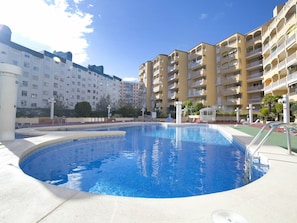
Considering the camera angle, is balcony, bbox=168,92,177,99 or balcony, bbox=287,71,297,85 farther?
balcony, bbox=168,92,177,99

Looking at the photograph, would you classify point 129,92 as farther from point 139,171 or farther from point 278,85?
point 139,171

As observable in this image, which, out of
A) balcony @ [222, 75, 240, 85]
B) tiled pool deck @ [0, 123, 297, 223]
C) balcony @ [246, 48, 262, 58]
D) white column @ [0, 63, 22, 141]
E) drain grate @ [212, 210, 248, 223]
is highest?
balcony @ [246, 48, 262, 58]

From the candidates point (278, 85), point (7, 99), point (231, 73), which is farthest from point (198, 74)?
point (7, 99)

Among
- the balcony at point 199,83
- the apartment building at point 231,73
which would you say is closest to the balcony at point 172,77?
the balcony at point 199,83

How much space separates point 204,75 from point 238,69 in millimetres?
7321

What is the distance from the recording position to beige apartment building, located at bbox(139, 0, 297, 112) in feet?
75.7

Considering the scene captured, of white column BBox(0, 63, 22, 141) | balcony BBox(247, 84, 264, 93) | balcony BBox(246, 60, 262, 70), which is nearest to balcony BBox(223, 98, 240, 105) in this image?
balcony BBox(247, 84, 264, 93)

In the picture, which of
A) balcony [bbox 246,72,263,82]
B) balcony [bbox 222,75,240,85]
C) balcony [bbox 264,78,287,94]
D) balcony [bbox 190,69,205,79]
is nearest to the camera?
balcony [bbox 264,78,287,94]

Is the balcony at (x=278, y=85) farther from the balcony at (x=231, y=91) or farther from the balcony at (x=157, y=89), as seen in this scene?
the balcony at (x=157, y=89)

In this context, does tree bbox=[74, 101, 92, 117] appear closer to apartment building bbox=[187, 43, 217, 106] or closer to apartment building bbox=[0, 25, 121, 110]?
apartment building bbox=[0, 25, 121, 110]

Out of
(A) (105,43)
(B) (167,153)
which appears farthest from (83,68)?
(B) (167,153)

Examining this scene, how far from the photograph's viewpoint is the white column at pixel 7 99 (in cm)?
745

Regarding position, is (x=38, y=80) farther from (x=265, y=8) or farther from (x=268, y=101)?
(x=265, y=8)

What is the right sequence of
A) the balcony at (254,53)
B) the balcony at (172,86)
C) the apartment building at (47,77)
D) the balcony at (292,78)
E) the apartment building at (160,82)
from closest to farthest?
1. the balcony at (292,78)
2. the balcony at (254,53)
3. the apartment building at (47,77)
4. the balcony at (172,86)
5. the apartment building at (160,82)
